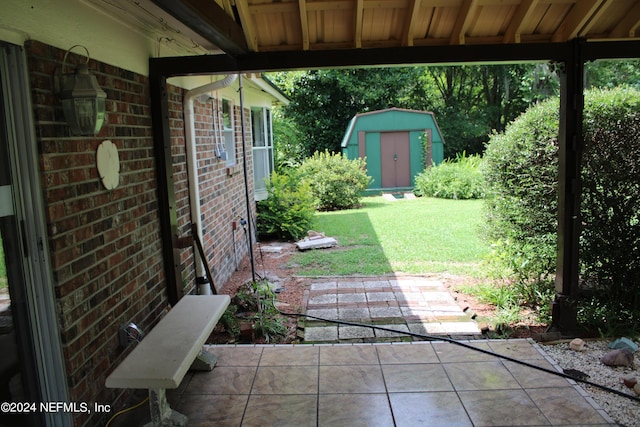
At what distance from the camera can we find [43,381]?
2506 millimetres

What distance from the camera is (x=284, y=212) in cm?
911

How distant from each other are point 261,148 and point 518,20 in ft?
23.2

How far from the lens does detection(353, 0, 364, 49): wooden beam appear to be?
11.6 ft

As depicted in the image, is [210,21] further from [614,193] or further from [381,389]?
[614,193]

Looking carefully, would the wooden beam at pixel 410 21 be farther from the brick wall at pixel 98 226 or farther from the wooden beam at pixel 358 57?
the brick wall at pixel 98 226

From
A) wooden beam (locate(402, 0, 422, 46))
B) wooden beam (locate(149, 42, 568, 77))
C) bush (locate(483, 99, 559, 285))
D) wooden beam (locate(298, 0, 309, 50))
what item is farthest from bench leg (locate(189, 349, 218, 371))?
bush (locate(483, 99, 559, 285))

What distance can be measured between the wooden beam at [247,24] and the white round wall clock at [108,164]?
51.1 inches

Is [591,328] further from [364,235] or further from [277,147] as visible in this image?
[277,147]

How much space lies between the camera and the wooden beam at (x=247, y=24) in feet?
11.5

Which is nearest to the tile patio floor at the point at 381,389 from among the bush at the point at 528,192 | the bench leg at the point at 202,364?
the bench leg at the point at 202,364

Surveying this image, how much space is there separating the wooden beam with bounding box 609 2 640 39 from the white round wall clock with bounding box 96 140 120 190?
4.02m

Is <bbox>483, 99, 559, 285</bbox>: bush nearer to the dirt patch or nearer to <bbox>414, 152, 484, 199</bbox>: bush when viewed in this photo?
the dirt patch

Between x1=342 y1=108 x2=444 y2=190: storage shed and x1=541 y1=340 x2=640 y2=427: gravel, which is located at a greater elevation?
x1=342 y1=108 x2=444 y2=190: storage shed

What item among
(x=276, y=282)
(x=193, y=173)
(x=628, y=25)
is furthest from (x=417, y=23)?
(x=276, y=282)
